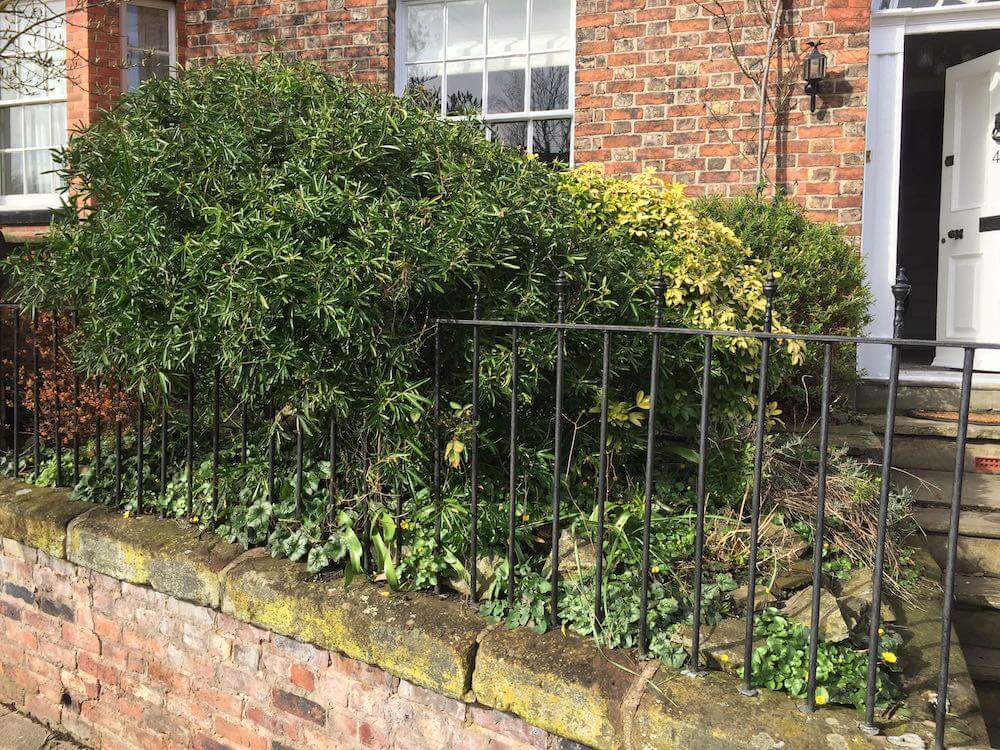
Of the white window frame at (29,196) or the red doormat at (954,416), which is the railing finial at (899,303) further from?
the white window frame at (29,196)

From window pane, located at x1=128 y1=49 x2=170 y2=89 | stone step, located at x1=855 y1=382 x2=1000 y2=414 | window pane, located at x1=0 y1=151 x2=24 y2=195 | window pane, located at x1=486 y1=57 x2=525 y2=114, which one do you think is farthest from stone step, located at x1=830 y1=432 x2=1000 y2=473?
window pane, located at x1=0 y1=151 x2=24 y2=195

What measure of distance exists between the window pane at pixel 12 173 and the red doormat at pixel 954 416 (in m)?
8.80

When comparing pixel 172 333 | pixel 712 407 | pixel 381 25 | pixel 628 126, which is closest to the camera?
pixel 172 333

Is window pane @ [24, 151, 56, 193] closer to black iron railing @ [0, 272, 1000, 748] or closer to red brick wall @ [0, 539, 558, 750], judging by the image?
black iron railing @ [0, 272, 1000, 748]

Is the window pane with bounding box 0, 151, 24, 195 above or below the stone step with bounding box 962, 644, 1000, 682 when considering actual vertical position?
above

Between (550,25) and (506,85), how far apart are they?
570 mm

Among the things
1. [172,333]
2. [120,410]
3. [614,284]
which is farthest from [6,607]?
[614,284]

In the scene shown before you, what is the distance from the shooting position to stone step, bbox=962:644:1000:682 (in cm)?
330

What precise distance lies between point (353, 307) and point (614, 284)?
3.39 ft

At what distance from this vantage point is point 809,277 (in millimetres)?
4789

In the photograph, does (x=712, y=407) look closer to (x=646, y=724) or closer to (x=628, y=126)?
(x=646, y=724)

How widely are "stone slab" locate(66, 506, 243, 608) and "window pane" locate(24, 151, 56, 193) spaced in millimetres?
6345

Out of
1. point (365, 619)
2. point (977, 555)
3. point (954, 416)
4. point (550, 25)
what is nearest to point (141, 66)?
point (550, 25)

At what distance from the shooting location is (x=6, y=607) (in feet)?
12.9
